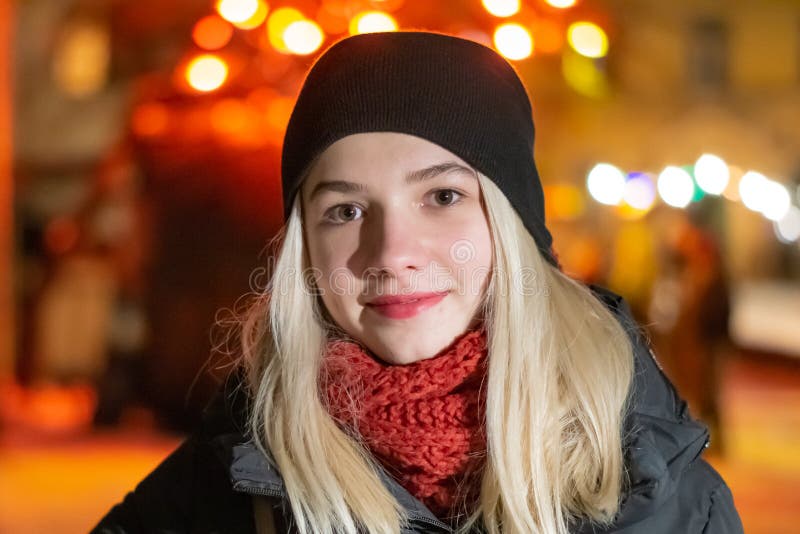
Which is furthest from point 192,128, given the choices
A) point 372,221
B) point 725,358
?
point 372,221

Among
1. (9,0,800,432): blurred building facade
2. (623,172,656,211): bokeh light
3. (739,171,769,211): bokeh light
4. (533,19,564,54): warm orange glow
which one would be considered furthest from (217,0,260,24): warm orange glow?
(739,171,769,211): bokeh light

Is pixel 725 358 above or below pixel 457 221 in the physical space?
below

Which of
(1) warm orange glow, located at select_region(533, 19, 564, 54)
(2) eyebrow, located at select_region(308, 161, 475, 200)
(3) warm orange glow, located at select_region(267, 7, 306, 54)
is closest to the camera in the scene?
(2) eyebrow, located at select_region(308, 161, 475, 200)

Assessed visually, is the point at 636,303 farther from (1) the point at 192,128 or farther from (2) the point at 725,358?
(1) the point at 192,128

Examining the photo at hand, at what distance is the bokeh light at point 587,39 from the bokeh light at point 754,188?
997 mm

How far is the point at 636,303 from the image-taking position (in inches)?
170

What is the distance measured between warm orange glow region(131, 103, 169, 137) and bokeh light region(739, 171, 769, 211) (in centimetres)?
300

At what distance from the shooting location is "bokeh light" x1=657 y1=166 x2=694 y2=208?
4.39m

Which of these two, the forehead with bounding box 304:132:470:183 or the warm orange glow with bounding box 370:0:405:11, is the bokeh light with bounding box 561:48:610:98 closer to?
the warm orange glow with bounding box 370:0:405:11

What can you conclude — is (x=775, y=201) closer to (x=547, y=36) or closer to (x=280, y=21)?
(x=547, y=36)

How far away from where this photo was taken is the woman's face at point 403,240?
1200mm

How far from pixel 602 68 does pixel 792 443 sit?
6.95 ft

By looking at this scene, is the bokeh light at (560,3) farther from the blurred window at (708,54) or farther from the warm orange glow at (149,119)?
the warm orange glow at (149,119)

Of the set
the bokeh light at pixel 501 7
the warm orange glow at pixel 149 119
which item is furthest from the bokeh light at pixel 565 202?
the warm orange glow at pixel 149 119
